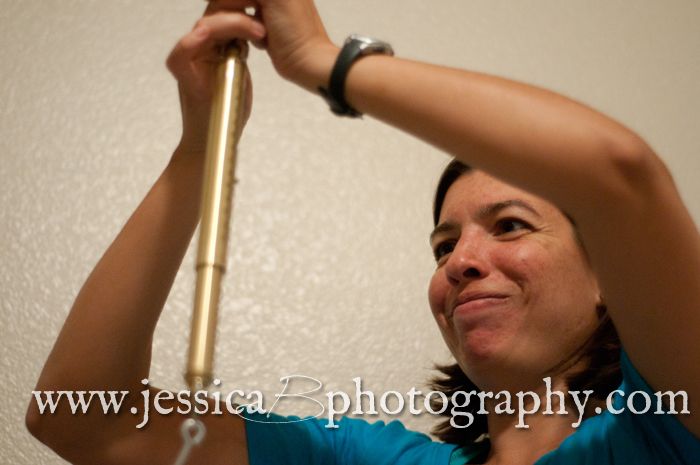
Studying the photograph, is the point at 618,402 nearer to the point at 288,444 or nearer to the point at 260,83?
the point at 288,444

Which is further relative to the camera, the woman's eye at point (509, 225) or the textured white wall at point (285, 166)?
the textured white wall at point (285, 166)

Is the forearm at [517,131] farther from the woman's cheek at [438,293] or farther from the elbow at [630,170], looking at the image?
the woman's cheek at [438,293]

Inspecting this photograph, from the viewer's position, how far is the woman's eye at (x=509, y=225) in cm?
68

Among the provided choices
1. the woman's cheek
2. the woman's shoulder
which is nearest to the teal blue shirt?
the woman's shoulder

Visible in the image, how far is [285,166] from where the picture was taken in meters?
0.99

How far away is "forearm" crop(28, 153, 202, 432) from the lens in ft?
2.04

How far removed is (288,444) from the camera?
68 centimetres

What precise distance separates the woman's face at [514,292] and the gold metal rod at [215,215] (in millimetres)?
255

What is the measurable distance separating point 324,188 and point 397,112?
0.49m

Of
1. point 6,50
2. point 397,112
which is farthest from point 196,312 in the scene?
point 6,50

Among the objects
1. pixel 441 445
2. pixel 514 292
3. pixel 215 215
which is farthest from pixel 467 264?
pixel 215 215

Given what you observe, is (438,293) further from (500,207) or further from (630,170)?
→ (630,170)

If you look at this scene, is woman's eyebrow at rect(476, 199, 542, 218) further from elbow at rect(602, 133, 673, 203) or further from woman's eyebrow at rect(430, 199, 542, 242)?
elbow at rect(602, 133, 673, 203)

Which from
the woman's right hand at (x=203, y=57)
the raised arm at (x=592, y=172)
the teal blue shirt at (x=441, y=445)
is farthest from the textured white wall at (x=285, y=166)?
the raised arm at (x=592, y=172)
